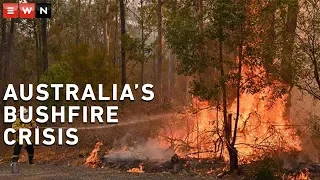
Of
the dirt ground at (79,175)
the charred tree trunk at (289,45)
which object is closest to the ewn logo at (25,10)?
the dirt ground at (79,175)

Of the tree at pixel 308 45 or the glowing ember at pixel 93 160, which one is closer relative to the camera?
the tree at pixel 308 45

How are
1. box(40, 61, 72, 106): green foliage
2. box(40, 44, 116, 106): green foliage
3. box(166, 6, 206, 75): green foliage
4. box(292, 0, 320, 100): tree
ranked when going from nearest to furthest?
box(292, 0, 320, 100): tree
box(166, 6, 206, 75): green foliage
box(40, 61, 72, 106): green foliage
box(40, 44, 116, 106): green foliage

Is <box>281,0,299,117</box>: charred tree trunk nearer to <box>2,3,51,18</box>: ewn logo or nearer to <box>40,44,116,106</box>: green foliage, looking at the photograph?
<box>40,44,116,106</box>: green foliage

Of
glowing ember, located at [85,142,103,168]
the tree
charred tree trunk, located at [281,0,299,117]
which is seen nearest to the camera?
the tree

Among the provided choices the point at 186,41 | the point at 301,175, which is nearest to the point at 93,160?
the point at 186,41

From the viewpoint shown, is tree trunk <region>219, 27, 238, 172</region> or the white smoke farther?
the white smoke

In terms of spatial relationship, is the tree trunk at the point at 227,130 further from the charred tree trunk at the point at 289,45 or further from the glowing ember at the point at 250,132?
the charred tree trunk at the point at 289,45

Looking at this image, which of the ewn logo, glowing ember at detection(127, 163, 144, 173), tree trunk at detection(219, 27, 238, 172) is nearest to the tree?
tree trunk at detection(219, 27, 238, 172)

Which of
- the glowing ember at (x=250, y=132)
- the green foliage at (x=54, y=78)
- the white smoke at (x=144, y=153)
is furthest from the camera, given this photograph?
the green foliage at (x=54, y=78)

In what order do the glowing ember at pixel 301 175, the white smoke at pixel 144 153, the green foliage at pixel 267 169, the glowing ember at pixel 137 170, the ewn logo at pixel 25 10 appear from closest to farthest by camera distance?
the green foliage at pixel 267 169 < the glowing ember at pixel 301 175 < the glowing ember at pixel 137 170 < the white smoke at pixel 144 153 < the ewn logo at pixel 25 10

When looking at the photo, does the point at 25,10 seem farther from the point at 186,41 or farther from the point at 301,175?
the point at 301,175

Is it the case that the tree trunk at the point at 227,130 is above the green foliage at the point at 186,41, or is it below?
below

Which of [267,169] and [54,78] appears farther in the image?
[54,78]

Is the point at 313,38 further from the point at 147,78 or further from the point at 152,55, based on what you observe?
the point at 147,78
